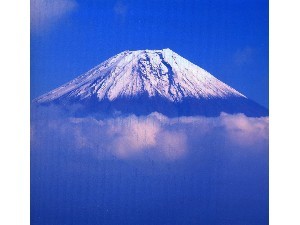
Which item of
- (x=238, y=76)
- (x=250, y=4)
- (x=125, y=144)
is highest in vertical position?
(x=250, y=4)

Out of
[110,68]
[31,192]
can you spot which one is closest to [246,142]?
[110,68]

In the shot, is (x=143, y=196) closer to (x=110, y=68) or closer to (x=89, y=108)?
(x=89, y=108)

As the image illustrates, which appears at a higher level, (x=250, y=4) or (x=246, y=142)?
(x=250, y=4)
